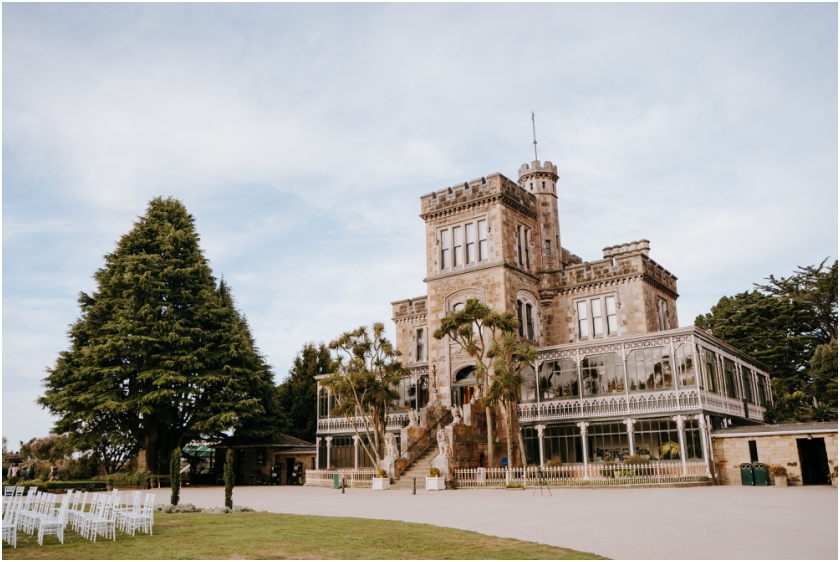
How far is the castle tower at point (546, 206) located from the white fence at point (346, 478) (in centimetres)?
1504

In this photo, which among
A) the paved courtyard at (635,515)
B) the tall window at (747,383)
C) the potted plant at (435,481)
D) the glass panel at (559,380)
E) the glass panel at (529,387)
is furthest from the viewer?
the tall window at (747,383)

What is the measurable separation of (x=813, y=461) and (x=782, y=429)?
4.23 m

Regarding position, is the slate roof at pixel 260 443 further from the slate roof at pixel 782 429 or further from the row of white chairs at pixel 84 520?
the row of white chairs at pixel 84 520

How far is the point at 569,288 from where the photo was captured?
1409 inches

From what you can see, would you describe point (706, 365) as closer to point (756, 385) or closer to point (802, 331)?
point (756, 385)

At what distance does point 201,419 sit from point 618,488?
2414cm

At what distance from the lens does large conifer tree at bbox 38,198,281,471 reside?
118ft

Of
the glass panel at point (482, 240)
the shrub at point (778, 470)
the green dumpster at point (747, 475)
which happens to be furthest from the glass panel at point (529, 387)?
the shrub at point (778, 470)

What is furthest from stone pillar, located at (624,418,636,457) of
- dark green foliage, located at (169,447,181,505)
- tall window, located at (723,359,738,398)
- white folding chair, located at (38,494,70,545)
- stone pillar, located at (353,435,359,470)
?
white folding chair, located at (38,494,70,545)

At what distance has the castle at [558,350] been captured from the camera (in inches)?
1083

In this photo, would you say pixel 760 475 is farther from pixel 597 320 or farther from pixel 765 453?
pixel 597 320

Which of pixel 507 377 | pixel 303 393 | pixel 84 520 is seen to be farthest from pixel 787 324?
pixel 84 520

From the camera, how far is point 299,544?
446 inches

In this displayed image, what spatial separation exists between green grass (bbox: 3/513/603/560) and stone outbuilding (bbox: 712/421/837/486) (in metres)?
17.0
